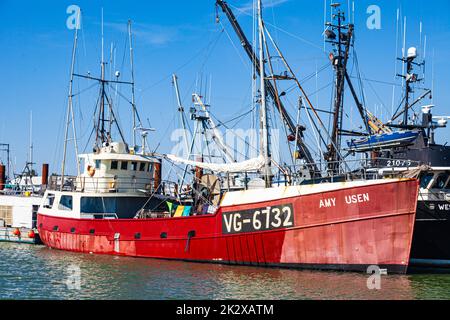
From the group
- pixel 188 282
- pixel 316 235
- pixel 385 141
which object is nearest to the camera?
pixel 188 282

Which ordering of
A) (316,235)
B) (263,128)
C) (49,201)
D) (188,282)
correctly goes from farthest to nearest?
(49,201)
(263,128)
(316,235)
(188,282)

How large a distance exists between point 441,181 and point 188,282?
12.7 m

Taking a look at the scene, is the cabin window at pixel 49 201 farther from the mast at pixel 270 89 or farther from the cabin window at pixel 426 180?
the cabin window at pixel 426 180

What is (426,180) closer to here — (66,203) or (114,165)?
(114,165)

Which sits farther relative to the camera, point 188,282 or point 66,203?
point 66,203

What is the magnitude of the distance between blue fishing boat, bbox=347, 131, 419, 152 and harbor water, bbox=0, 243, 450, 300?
8.03 metres

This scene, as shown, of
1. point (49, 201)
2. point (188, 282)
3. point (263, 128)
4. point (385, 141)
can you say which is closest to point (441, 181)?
point (385, 141)

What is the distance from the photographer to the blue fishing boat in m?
27.3

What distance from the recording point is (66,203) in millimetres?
28359

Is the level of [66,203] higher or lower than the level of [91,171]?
lower

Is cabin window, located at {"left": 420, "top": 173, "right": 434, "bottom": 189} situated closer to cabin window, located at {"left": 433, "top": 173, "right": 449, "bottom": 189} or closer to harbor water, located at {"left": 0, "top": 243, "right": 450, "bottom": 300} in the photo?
cabin window, located at {"left": 433, "top": 173, "right": 449, "bottom": 189}

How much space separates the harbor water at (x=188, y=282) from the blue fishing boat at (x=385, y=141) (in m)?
8.03

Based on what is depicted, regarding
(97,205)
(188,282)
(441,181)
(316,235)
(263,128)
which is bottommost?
(188,282)

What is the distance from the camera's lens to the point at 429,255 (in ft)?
78.3
